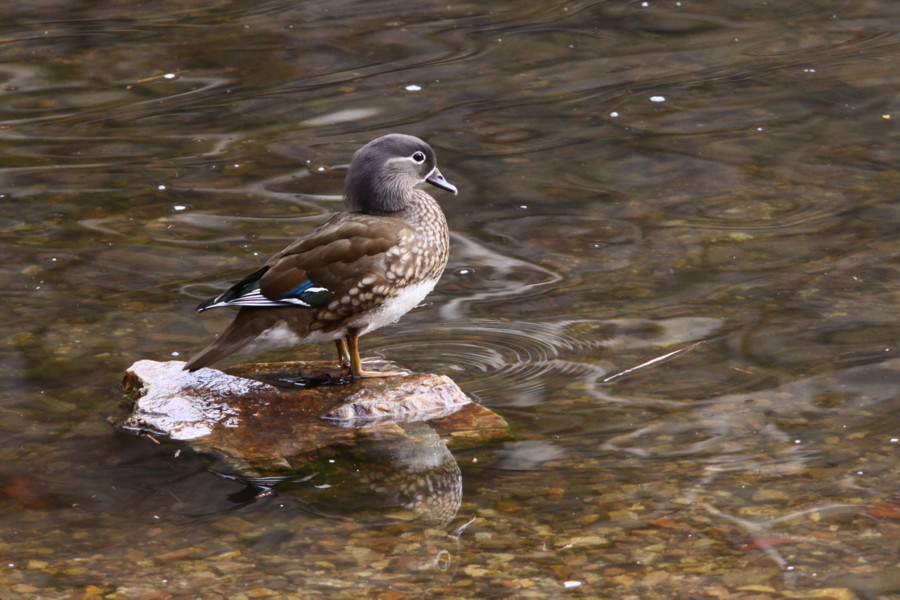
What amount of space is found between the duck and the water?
Result: 2.35 ft

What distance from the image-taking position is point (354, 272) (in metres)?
6.33

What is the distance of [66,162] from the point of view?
1070 centimetres

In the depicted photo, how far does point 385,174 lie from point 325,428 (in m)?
1.31

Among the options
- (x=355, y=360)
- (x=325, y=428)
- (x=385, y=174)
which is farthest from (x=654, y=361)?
(x=325, y=428)

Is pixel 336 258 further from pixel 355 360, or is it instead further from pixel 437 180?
pixel 437 180

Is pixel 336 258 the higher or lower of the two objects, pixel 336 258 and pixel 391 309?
the higher

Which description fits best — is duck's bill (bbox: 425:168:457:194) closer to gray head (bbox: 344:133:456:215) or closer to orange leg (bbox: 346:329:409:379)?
gray head (bbox: 344:133:456:215)

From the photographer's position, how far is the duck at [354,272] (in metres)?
6.34

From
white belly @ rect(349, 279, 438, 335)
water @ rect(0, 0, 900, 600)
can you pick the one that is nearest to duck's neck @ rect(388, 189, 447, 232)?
white belly @ rect(349, 279, 438, 335)

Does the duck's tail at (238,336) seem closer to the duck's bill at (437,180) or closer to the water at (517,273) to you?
the water at (517,273)

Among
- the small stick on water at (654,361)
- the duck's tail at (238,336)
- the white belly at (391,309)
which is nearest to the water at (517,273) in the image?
the small stick on water at (654,361)

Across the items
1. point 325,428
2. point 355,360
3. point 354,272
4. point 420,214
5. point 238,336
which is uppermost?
point 420,214

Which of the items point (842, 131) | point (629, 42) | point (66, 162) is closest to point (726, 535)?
point (842, 131)

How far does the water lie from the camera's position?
555 cm
